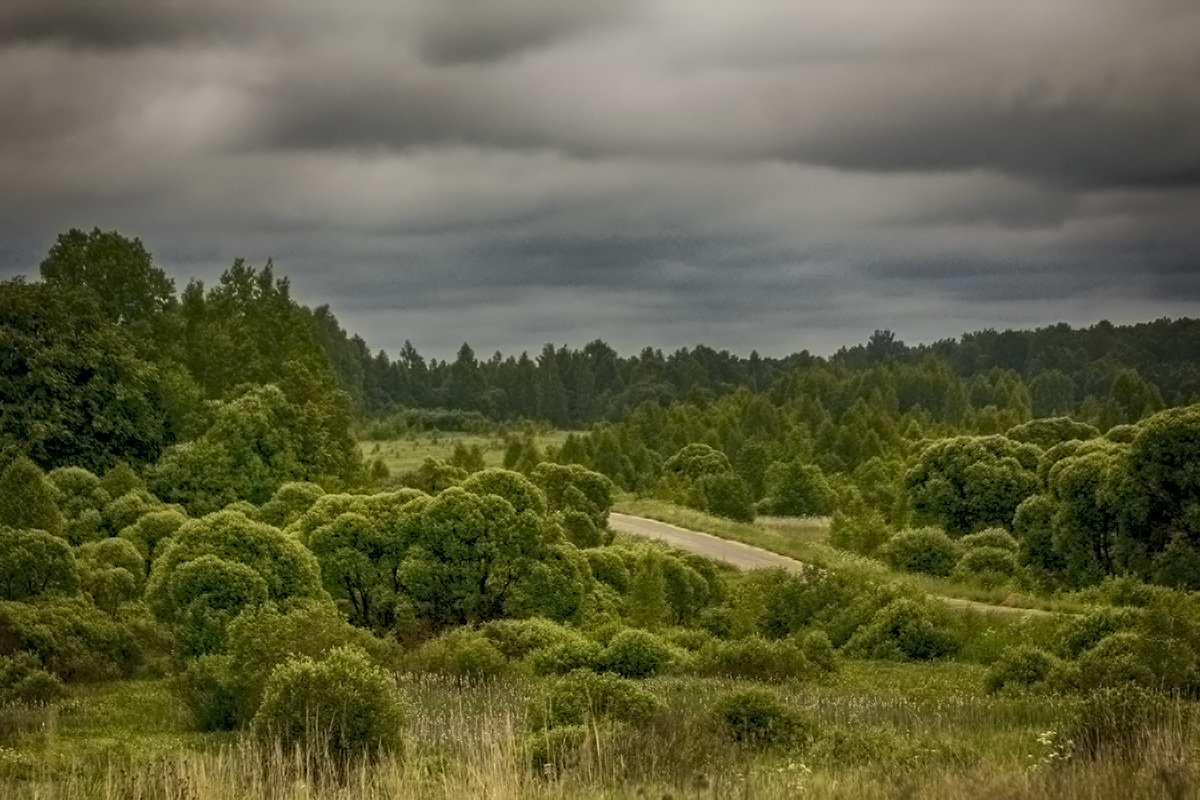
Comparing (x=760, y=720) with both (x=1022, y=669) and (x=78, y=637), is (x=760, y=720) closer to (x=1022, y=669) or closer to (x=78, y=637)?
(x=1022, y=669)

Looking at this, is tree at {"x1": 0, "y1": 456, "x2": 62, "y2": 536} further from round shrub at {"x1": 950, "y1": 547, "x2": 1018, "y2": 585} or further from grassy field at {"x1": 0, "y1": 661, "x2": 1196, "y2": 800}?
round shrub at {"x1": 950, "y1": 547, "x2": 1018, "y2": 585}

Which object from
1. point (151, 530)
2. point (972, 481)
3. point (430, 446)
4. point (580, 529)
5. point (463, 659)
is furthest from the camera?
point (430, 446)

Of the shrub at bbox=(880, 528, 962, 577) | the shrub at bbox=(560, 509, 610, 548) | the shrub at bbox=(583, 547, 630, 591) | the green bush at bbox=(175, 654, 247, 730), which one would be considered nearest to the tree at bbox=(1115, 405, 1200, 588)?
the shrub at bbox=(880, 528, 962, 577)

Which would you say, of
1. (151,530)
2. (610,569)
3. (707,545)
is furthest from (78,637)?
(707,545)

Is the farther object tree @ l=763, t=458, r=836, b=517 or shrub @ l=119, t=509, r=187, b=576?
tree @ l=763, t=458, r=836, b=517

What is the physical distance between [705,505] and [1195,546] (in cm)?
Result: 3666

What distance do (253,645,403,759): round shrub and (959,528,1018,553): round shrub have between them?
4110 centimetres

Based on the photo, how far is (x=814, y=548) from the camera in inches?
2347

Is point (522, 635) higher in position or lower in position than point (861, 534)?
higher

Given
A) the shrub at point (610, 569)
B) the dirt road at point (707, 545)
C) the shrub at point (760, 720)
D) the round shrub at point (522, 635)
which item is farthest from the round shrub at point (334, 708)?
the dirt road at point (707, 545)

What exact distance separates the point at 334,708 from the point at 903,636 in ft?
79.1

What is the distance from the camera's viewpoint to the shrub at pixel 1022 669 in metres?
28.6

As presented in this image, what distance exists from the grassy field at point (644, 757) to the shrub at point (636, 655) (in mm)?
1683

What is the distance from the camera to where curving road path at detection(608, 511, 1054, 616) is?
54078mm
